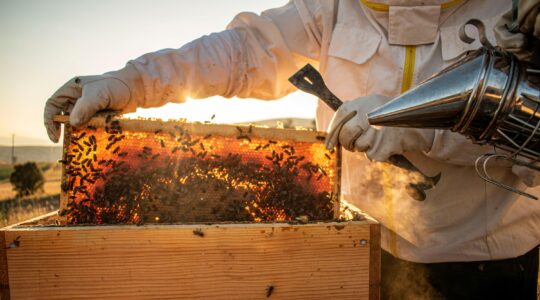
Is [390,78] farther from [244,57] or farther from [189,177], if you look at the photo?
[189,177]

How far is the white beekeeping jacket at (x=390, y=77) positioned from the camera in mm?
2920

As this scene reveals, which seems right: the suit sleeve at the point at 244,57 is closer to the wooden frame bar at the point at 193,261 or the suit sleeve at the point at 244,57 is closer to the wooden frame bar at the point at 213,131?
the wooden frame bar at the point at 213,131

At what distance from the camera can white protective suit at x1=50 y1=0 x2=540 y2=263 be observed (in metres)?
2.92

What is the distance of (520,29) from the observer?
1581mm

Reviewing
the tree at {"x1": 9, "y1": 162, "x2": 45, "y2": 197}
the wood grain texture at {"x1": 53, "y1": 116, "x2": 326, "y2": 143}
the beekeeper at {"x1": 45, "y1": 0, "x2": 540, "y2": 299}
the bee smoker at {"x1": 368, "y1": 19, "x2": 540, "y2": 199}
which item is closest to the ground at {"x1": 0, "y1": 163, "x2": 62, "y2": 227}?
the tree at {"x1": 9, "y1": 162, "x2": 45, "y2": 197}

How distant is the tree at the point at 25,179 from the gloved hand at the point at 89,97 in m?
24.0

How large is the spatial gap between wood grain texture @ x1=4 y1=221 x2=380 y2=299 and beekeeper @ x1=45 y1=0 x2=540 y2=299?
2.70 ft

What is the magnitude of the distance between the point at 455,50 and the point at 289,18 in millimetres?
1503

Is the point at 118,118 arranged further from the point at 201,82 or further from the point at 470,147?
the point at 470,147

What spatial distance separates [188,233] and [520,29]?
6.00 feet

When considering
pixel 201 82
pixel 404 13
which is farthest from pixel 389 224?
pixel 201 82

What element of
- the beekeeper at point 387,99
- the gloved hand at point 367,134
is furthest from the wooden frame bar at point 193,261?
the beekeeper at point 387,99

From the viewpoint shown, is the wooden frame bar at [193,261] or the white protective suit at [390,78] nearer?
the wooden frame bar at [193,261]

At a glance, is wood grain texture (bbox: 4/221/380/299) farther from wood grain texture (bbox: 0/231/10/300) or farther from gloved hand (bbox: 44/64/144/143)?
gloved hand (bbox: 44/64/144/143)
